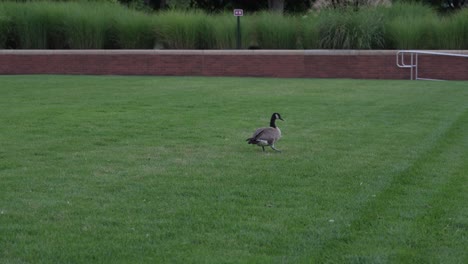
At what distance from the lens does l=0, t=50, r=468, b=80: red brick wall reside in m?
23.2

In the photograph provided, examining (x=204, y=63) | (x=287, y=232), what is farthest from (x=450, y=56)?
(x=287, y=232)

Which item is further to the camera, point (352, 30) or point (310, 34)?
point (310, 34)

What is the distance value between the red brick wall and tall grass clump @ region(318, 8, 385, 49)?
950 millimetres

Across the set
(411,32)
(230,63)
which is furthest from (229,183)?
(411,32)

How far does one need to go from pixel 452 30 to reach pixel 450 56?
60.2 inches

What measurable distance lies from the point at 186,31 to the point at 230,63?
2445 mm

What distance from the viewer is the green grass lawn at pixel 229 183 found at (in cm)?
595

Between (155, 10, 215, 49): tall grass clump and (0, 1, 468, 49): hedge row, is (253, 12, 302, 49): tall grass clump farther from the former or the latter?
(155, 10, 215, 49): tall grass clump

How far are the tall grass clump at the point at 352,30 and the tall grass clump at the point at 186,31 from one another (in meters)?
3.54

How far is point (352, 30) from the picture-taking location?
24500mm

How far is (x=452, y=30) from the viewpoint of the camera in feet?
78.8

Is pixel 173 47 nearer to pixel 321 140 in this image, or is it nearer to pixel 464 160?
pixel 321 140

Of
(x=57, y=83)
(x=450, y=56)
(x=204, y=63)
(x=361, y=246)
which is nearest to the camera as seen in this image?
(x=361, y=246)

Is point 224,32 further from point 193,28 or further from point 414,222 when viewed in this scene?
point 414,222
